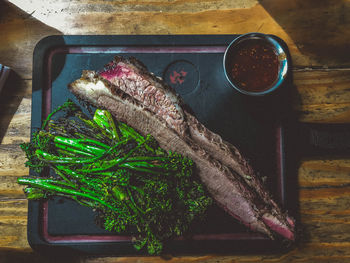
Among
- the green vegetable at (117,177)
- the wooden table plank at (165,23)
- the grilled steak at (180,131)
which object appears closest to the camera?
the green vegetable at (117,177)

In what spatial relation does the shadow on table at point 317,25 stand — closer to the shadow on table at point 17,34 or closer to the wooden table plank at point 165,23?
the wooden table plank at point 165,23

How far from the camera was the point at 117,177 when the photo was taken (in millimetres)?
2205

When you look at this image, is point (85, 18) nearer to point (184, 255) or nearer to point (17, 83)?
point (17, 83)

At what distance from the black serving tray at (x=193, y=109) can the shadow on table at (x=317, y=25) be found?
517 millimetres

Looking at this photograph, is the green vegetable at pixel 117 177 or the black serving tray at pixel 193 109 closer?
the green vegetable at pixel 117 177

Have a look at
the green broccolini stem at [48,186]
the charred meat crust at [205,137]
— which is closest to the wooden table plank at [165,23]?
the charred meat crust at [205,137]

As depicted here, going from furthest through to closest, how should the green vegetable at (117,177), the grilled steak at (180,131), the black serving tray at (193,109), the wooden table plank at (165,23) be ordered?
the wooden table plank at (165,23)
the black serving tray at (193,109)
the grilled steak at (180,131)
the green vegetable at (117,177)

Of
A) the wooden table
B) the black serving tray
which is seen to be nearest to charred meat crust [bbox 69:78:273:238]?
the black serving tray

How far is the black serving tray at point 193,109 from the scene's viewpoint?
2.50 m

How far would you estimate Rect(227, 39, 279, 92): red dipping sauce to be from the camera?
91.3 inches

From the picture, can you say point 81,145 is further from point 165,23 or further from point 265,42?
point 265,42

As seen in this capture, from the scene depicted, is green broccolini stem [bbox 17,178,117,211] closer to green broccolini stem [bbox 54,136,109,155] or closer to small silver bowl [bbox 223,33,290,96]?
green broccolini stem [bbox 54,136,109,155]

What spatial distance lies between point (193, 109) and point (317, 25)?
1.27m

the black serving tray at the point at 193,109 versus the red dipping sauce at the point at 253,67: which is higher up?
the red dipping sauce at the point at 253,67
